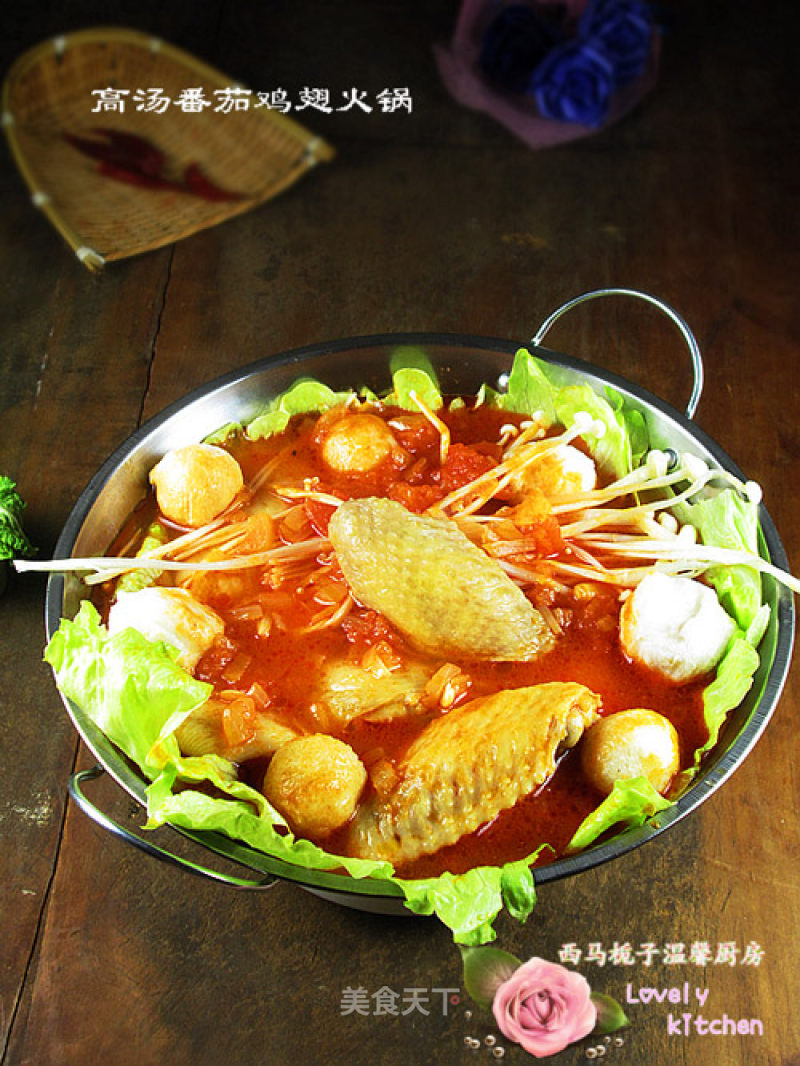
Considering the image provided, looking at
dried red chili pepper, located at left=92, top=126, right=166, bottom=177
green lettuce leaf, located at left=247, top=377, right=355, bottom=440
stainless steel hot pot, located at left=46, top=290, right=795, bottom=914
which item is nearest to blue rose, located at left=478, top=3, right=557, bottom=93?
dried red chili pepper, located at left=92, top=126, right=166, bottom=177

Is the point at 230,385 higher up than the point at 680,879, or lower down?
higher up

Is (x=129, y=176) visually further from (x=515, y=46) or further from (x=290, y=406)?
(x=290, y=406)

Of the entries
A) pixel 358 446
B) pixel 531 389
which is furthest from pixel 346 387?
pixel 531 389

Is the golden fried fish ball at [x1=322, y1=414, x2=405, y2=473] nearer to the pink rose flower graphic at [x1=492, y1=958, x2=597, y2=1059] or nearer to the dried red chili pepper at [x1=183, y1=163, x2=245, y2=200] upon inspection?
the pink rose flower graphic at [x1=492, y1=958, x2=597, y2=1059]

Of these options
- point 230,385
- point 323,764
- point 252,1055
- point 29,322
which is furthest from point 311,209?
point 252,1055

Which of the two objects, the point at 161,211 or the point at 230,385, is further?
the point at 161,211

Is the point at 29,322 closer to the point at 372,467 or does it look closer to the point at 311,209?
the point at 311,209

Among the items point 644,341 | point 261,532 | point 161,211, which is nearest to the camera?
point 261,532
